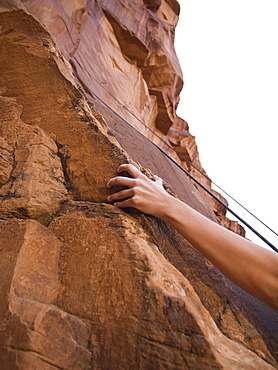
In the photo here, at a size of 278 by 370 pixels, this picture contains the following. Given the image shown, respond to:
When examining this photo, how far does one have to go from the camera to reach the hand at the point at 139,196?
40.7 inches

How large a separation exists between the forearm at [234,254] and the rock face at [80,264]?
0.17 meters

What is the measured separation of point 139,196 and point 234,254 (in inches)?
21.1

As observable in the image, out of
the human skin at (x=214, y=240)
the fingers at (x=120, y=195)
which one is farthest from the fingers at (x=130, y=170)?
the fingers at (x=120, y=195)

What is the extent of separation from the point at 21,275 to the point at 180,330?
0.64 m

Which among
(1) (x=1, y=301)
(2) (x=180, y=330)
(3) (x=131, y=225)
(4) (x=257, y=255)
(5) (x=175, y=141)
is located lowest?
(1) (x=1, y=301)

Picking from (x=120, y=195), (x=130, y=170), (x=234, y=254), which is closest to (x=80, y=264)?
(x=120, y=195)

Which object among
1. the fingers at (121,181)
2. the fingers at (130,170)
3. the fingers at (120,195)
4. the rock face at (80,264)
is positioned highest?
the fingers at (130,170)

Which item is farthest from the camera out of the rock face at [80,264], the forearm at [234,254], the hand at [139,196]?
the hand at [139,196]

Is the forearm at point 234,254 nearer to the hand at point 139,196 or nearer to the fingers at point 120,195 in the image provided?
the hand at point 139,196

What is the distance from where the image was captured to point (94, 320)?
2.41 feet

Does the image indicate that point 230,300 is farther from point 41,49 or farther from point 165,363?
point 41,49

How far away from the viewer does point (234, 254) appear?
91 cm

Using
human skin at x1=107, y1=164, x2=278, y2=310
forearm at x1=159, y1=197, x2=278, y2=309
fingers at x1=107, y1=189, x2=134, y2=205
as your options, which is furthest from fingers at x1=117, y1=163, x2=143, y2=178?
forearm at x1=159, y1=197, x2=278, y2=309

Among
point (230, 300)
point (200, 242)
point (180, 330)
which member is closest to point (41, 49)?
point (200, 242)
